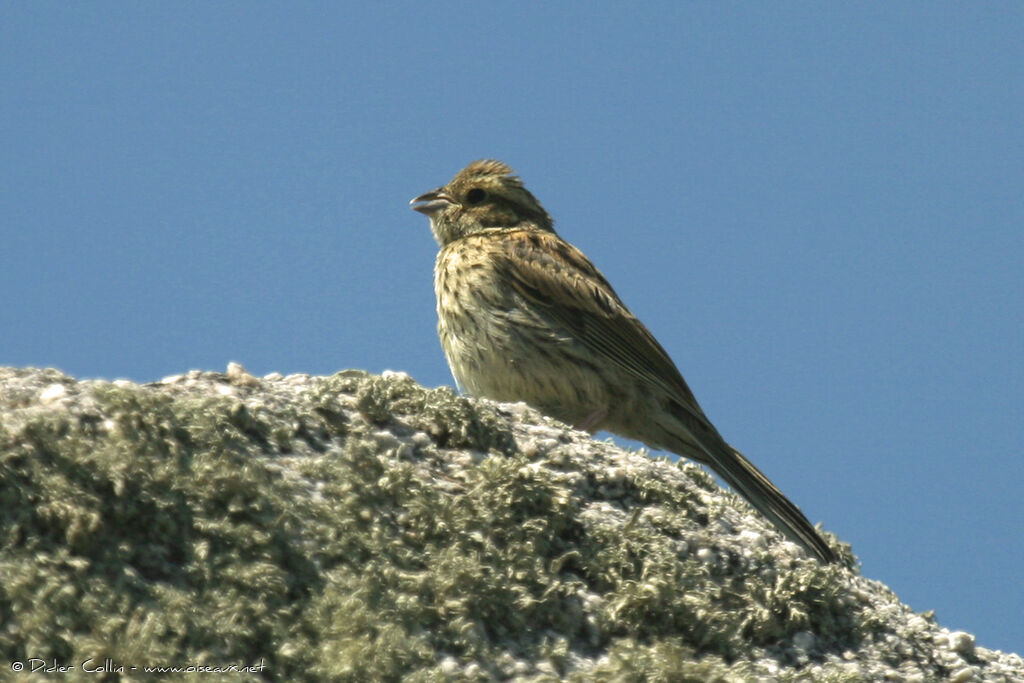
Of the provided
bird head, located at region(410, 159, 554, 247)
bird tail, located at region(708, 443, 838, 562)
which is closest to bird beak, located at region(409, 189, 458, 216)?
bird head, located at region(410, 159, 554, 247)

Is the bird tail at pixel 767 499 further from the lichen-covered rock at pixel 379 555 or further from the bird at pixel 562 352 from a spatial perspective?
the lichen-covered rock at pixel 379 555

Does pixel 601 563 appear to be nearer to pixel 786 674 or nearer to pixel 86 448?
pixel 786 674

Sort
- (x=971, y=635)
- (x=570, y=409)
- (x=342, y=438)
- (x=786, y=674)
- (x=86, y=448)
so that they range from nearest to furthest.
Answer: (x=86, y=448) < (x=786, y=674) < (x=342, y=438) < (x=971, y=635) < (x=570, y=409)

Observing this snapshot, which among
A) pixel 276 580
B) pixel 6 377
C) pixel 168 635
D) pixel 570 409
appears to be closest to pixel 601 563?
pixel 276 580

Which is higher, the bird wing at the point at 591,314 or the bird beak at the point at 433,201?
the bird beak at the point at 433,201

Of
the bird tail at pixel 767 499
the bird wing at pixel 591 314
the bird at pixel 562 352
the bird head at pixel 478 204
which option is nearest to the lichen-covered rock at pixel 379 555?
the bird tail at pixel 767 499
